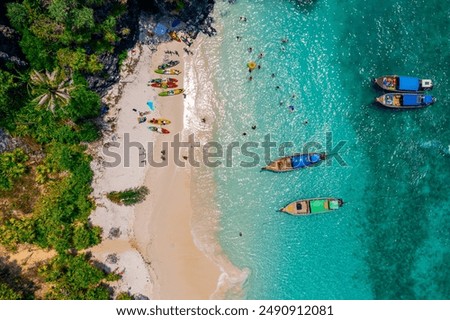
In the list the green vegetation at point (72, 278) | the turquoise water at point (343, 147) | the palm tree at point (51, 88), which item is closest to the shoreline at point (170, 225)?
the turquoise water at point (343, 147)

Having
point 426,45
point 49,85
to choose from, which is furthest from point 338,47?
point 49,85

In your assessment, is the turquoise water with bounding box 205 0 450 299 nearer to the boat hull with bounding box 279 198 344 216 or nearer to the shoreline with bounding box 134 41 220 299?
the boat hull with bounding box 279 198 344 216

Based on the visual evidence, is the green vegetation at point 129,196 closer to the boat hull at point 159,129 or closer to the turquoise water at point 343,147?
the boat hull at point 159,129

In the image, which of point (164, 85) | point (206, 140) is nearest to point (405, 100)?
point (206, 140)

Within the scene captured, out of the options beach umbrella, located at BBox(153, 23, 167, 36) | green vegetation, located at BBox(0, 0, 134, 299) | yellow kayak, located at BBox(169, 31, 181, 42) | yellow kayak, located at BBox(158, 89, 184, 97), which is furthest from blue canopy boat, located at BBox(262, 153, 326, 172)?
green vegetation, located at BBox(0, 0, 134, 299)

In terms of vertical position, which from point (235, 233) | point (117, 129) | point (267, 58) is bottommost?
point (235, 233)
